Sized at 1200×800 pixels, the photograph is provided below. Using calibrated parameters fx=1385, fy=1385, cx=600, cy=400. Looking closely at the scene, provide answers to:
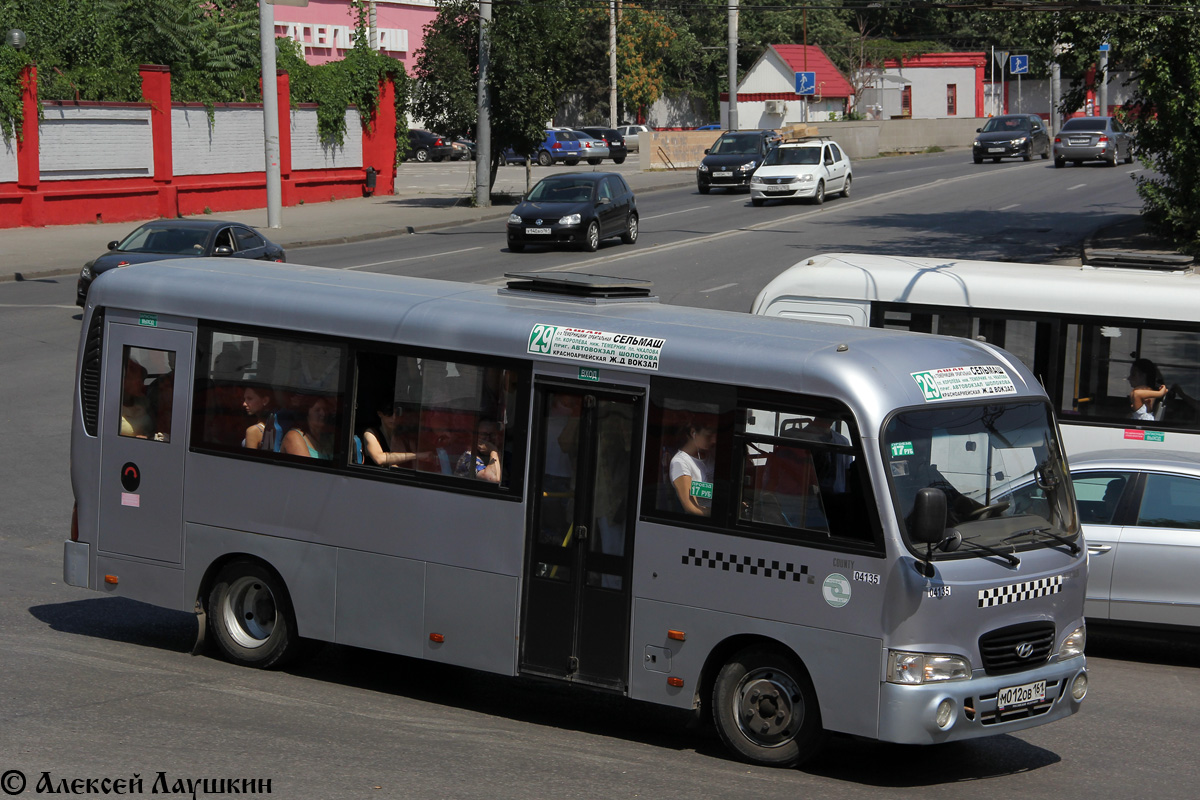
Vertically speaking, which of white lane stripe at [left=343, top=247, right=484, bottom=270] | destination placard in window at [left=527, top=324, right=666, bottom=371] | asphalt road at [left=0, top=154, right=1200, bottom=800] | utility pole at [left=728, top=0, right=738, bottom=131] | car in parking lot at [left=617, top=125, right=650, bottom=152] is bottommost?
asphalt road at [left=0, top=154, right=1200, bottom=800]

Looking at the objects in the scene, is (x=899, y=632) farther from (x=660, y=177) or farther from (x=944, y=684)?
(x=660, y=177)

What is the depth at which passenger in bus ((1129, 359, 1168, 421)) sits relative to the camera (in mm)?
12258

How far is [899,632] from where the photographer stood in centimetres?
Answer: 708

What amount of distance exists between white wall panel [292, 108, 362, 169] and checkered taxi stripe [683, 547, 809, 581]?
3880 centimetres

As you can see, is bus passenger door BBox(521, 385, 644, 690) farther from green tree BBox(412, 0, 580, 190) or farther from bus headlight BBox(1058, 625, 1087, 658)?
green tree BBox(412, 0, 580, 190)

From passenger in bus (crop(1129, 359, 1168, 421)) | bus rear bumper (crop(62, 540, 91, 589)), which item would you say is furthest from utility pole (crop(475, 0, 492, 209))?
bus rear bumper (crop(62, 540, 91, 589))

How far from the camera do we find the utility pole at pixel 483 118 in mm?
41500

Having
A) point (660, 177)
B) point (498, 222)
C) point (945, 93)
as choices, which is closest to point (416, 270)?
point (498, 222)

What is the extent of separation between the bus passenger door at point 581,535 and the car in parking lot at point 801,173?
112 ft

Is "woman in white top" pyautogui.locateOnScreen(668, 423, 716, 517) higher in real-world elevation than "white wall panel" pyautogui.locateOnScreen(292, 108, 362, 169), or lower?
lower

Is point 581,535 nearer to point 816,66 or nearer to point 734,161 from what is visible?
point 734,161

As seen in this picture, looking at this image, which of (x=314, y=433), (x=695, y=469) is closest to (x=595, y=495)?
(x=695, y=469)

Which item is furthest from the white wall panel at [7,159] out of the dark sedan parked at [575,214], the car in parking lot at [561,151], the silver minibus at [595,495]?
the car in parking lot at [561,151]

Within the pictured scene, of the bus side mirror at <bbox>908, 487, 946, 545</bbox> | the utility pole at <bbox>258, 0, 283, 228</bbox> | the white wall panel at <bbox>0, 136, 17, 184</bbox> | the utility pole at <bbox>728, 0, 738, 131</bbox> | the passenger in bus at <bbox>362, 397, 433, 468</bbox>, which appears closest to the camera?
the bus side mirror at <bbox>908, 487, 946, 545</bbox>
